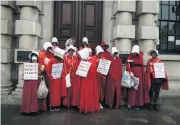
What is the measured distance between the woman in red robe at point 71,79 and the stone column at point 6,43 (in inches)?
89.4

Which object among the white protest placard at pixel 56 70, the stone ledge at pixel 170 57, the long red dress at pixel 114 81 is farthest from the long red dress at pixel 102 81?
the stone ledge at pixel 170 57

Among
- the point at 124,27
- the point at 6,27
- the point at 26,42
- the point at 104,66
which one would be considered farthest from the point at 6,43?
the point at 124,27

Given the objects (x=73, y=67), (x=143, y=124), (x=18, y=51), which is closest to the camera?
(x=143, y=124)

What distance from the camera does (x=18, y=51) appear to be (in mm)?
8758

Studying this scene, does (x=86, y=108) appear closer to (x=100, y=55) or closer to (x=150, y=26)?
(x=100, y=55)

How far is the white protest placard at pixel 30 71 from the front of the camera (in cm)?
721

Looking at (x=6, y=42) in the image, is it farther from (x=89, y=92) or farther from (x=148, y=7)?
(x=148, y=7)

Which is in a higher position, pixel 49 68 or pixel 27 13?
pixel 27 13

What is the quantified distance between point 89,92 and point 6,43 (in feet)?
11.2

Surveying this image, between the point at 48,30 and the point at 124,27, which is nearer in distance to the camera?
the point at 124,27

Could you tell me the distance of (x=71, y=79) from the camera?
7.79 m

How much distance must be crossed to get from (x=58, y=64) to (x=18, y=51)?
1873 mm

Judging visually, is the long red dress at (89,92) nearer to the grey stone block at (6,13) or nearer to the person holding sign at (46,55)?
the person holding sign at (46,55)

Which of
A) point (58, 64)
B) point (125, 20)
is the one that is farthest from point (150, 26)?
point (58, 64)
